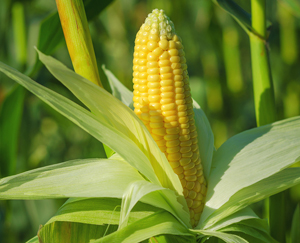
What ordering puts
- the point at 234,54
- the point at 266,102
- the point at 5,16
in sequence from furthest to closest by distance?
the point at 234,54
the point at 5,16
the point at 266,102

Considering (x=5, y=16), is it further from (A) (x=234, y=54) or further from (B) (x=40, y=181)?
(A) (x=234, y=54)

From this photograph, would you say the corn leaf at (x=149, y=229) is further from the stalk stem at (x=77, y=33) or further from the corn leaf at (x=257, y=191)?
the stalk stem at (x=77, y=33)

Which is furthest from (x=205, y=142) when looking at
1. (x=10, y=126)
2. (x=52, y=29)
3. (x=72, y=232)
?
(x=10, y=126)

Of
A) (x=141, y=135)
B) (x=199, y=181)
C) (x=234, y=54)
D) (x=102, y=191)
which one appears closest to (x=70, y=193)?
(x=102, y=191)

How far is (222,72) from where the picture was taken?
2627 millimetres

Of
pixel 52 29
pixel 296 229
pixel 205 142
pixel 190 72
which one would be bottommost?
pixel 296 229

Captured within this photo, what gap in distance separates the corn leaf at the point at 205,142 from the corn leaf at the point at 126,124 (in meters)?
0.13

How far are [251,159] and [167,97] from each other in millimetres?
207

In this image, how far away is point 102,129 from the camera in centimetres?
52

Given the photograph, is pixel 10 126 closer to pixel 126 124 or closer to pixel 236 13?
pixel 126 124

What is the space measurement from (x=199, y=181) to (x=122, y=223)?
221 millimetres

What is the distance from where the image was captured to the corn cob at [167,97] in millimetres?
576

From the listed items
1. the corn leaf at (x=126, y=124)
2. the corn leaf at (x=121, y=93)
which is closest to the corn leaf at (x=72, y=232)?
the corn leaf at (x=126, y=124)

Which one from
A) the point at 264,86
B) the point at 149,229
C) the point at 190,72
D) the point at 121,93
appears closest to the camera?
the point at 149,229
